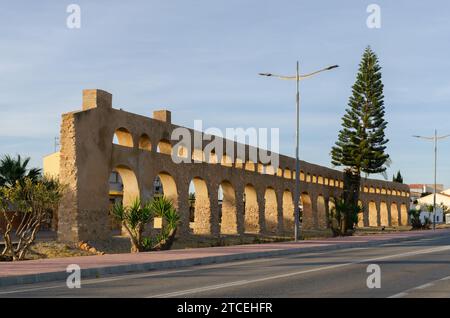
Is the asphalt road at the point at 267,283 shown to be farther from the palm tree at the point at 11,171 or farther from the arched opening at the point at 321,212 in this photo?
the arched opening at the point at 321,212

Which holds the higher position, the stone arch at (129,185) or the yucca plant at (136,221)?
the stone arch at (129,185)

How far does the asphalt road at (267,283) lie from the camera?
1194 cm

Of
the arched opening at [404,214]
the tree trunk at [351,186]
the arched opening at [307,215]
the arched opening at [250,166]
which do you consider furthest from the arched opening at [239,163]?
the arched opening at [404,214]

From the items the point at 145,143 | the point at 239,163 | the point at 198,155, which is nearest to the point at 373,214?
the point at 239,163

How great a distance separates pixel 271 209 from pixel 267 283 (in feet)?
121

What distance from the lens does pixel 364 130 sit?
6562 cm

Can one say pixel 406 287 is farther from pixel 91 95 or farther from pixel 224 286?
pixel 91 95

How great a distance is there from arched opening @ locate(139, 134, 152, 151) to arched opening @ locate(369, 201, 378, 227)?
48.4 meters

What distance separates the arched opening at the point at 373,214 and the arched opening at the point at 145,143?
48417 mm

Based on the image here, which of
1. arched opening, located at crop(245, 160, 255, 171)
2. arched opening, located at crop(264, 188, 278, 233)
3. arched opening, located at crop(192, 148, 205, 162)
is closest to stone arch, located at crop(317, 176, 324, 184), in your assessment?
arched opening, located at crop(264, 188, 278, 233)

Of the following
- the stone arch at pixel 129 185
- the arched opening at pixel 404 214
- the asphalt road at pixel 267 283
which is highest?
the stone arch at pixel 129 185

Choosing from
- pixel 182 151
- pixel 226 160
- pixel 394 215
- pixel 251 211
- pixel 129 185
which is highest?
pixel 182 151

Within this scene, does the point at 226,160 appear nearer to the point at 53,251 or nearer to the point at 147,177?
the point at 147,177
